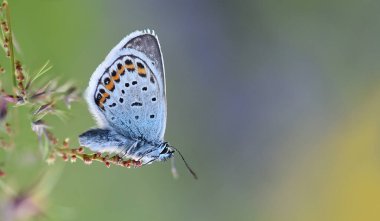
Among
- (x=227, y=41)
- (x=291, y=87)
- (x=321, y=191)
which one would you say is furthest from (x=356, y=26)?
(x=321, y=191)

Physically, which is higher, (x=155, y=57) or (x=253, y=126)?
(x=155, y=57)

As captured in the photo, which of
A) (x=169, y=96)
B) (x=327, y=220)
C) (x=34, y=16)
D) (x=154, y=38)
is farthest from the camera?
(x=327, y=220)

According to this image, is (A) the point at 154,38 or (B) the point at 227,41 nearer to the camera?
(A) the point at 154,38

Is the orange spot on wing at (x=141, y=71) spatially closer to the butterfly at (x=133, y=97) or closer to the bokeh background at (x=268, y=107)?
the butterfly at (x=133, y=97)

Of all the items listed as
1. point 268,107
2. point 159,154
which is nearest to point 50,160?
point 159,154

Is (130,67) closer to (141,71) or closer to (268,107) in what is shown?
(141,71)

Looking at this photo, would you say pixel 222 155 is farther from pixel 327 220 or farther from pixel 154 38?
pixel 154 38
